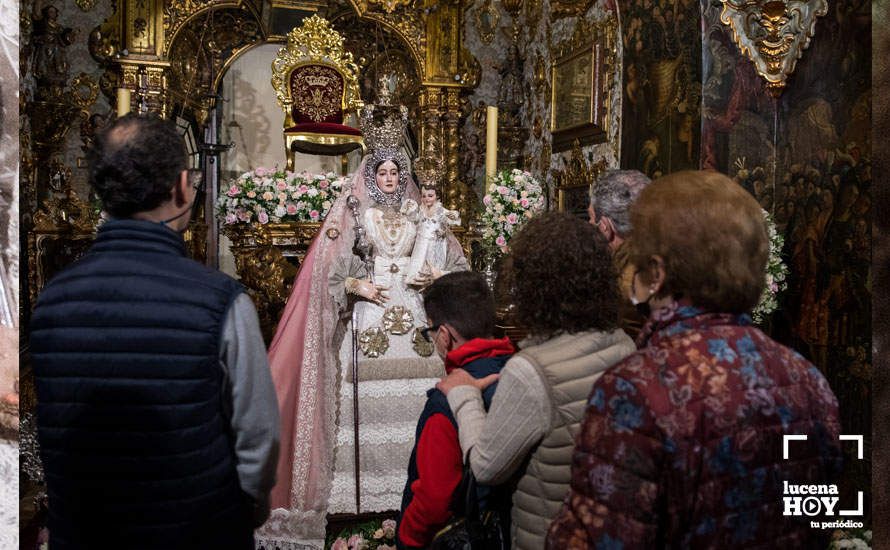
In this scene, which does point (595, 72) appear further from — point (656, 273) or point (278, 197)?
point (656, 273)

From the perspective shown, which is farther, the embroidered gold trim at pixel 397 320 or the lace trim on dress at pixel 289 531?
the embroidered gold trim at pixel 397 320

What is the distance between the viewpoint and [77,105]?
7801mm

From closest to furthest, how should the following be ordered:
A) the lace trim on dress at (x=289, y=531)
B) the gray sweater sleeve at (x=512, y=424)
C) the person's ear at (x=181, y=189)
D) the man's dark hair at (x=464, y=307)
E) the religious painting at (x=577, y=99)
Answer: the gray sweater sleeve at (x=512, y=424), the person's ear at (x=181, y=189), the man's dark hair at (x=464, y=307), the lace trim on dress at (x=289, y=531), the religious painting at (x=577, y=99)

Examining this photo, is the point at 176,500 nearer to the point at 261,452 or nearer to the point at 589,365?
the point at 261,452

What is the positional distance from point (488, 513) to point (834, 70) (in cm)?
332

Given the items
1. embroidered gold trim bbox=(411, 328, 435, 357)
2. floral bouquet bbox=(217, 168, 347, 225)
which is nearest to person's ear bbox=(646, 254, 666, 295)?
embroidered gold trim bbox=(411, 328, 435, 357)

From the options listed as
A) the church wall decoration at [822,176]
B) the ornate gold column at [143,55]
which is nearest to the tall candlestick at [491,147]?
the church wall decoration at [822,176]

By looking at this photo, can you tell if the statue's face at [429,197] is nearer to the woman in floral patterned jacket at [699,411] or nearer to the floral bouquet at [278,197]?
the floral bouquet at [278,197]

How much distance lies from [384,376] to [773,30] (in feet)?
9.94

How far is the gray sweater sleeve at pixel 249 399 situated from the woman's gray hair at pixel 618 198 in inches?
59.7

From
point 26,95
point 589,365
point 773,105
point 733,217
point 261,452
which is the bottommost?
point 261,452

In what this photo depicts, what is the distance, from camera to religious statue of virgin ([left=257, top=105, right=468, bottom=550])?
4.38 metres

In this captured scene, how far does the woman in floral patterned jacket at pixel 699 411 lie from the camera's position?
139 centimetres

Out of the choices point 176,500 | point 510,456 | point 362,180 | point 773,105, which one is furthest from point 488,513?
point 773,105
